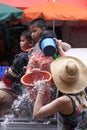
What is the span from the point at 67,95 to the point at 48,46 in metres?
0.52

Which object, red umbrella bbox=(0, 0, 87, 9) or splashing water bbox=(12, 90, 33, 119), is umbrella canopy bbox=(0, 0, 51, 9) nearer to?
red umbrella bbox=(0, 0, 87, 9)

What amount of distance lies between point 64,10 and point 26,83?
4.33m

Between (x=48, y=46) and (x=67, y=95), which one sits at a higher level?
(x=48, y=46)

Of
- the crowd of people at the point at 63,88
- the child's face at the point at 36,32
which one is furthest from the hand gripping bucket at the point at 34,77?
the child's face at the point at 36,32

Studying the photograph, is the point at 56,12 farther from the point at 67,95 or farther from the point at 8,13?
the point at 67,95

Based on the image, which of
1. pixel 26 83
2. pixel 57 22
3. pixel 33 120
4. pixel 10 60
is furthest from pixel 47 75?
pixel 57 22

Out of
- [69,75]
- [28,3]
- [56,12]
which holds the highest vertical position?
[69,75]

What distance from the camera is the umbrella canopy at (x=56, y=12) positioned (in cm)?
734

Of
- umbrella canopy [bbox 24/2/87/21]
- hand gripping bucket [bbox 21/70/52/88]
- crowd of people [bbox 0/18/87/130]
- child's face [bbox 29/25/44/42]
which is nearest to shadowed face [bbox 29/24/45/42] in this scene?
child's face [bbox 29/25/44/42]

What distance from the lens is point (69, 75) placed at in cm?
313

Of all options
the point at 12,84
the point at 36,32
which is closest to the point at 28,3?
the point at 12,84

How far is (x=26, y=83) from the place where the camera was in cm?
338

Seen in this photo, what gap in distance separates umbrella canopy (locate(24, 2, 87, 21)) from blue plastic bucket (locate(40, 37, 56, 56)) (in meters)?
3.77

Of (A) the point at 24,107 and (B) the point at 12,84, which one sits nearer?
(A) the point at 24,107
